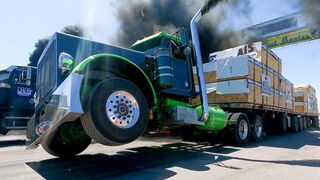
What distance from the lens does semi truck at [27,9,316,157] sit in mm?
4262

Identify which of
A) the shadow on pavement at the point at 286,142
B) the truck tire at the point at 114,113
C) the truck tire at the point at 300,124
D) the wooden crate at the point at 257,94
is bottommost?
the shadow on pavement at the point at 286,142

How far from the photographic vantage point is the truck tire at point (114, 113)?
425 cm

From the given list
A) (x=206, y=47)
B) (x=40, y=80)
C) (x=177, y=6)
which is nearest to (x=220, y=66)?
(x=40, y=80)

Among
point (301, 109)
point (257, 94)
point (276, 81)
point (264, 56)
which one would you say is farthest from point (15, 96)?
point (301, 109)

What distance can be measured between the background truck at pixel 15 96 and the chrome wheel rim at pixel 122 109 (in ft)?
23.3

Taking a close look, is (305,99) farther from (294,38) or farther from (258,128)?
(258,128)

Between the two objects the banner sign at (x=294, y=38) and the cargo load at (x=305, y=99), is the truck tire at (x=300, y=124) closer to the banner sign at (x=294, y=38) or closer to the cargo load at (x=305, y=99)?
the cargo load at (x=305, y=99)

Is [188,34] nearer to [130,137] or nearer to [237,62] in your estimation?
[130,137]

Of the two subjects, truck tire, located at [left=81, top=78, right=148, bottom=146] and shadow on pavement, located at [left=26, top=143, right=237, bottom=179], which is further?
shadow on pavement, located at [left=26, top=143, right=237, bottom=179]

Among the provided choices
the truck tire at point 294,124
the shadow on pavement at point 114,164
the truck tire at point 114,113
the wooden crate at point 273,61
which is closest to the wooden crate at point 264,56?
the wooden crate at point 273,61

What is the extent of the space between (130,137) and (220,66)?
20.5ft

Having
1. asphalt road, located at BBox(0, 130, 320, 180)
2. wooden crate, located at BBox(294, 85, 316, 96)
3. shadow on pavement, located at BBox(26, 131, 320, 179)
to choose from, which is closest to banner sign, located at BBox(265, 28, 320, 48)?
wooden crate, located at BBox(294, 85, 316, 96)

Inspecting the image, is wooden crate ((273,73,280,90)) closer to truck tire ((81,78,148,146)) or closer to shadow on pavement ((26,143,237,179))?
shadow on pavement ((26,143,237,179))

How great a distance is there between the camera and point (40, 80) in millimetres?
5621
